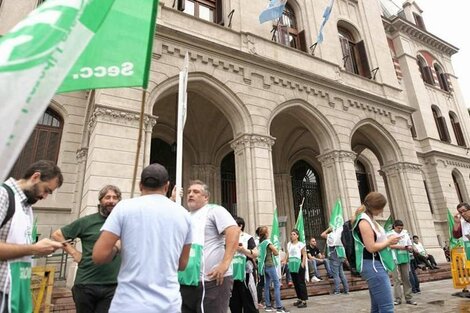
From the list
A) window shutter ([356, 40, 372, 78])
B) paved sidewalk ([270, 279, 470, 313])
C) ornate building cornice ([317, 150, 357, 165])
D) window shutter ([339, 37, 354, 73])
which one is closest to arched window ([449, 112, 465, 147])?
window shutter ([356, 40, 372, 78])

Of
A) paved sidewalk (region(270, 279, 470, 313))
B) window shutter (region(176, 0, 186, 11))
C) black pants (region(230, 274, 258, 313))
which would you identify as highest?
window shutter (region(176, 0, 186, 11))

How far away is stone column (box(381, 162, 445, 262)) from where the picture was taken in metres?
13.2

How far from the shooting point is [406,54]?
2178cm

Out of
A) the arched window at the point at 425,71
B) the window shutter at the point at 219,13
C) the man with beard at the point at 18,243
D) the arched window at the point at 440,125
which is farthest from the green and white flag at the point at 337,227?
the arched window at the point at 425,71

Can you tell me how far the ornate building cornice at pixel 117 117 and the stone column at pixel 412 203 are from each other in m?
11.0

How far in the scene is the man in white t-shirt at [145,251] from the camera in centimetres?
182

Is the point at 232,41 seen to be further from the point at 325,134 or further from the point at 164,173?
the point at 164,173

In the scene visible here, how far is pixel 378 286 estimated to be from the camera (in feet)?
10.5

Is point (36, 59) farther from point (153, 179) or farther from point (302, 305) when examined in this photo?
point (302, 305)

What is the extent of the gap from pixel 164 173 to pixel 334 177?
10840 mm

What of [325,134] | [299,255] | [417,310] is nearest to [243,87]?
[325,134]

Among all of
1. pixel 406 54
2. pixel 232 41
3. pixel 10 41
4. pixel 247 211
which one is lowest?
pixel 10 41

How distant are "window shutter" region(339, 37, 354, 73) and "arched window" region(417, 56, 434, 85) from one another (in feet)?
34.4

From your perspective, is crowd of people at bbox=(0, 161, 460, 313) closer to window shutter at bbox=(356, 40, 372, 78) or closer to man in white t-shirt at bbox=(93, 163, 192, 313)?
man in white t-shirt at bbox=(93, 163, 192, 313)
